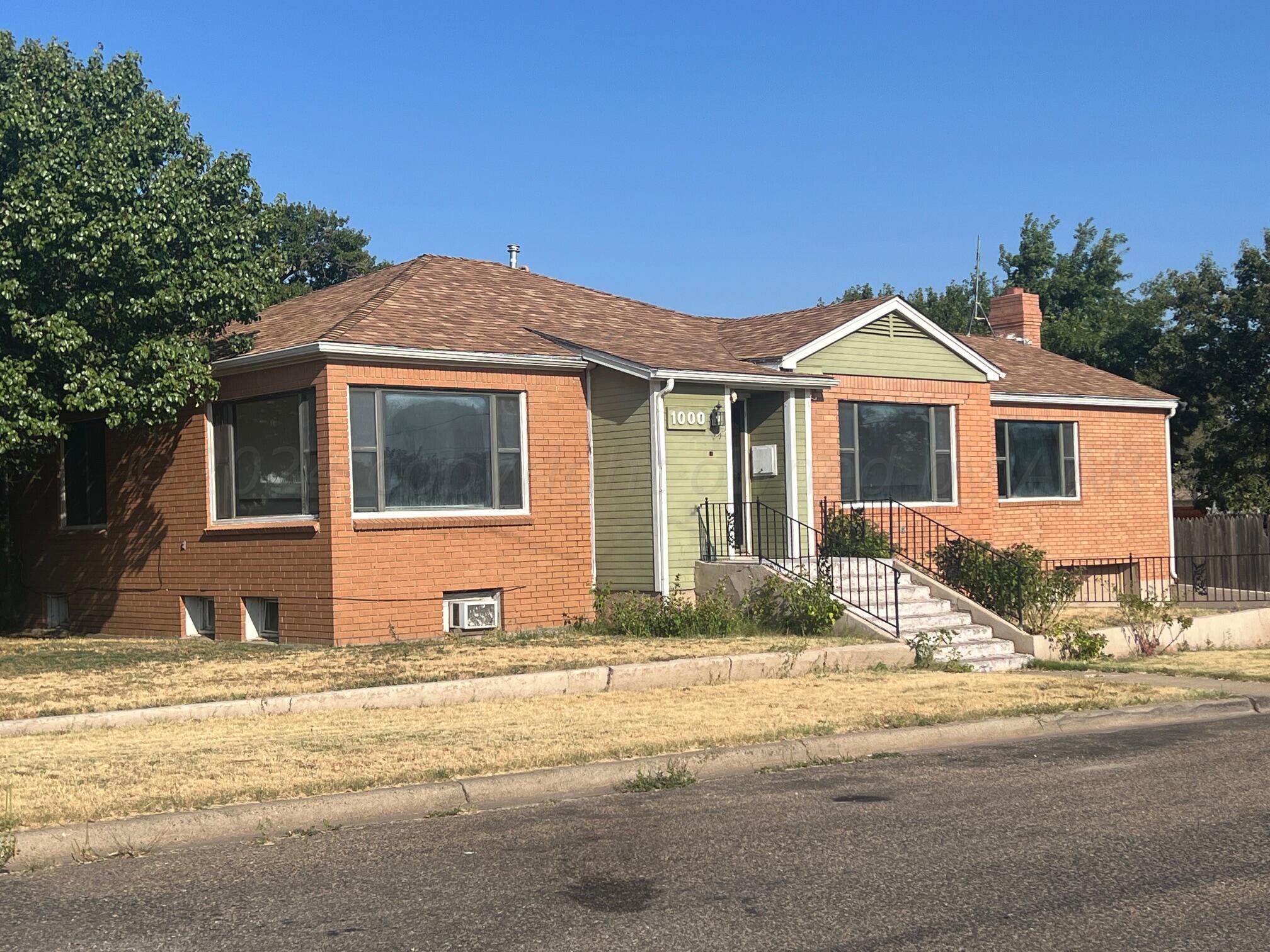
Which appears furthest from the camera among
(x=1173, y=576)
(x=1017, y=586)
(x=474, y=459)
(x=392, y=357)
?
(x=1173, y=576)

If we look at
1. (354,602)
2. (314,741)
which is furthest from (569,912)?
(354,602)

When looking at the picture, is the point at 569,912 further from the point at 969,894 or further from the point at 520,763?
the point at 520,763

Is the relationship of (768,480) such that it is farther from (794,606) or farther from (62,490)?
(62,490)

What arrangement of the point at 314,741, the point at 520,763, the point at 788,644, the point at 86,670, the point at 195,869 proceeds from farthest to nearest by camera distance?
the point at 788,644 → the point at 86,670 → the point at 314,741 → the point at 520,763 → the point at 195,869

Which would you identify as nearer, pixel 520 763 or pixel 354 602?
pixel 520 763

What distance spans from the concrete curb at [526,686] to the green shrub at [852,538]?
3855 mm

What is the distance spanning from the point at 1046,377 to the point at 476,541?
42.9 ft

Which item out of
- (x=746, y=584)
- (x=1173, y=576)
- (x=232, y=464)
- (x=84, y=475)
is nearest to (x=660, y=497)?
(x=746, y=584)

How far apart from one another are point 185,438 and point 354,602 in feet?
12.8

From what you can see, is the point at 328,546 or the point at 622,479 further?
the point at 622,479

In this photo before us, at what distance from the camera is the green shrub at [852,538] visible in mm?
19656

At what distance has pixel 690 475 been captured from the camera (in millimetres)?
19094

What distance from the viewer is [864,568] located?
19031 mm

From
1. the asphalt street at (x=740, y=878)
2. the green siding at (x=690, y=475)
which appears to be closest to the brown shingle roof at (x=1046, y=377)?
the green siding at (x=690, y=475)
